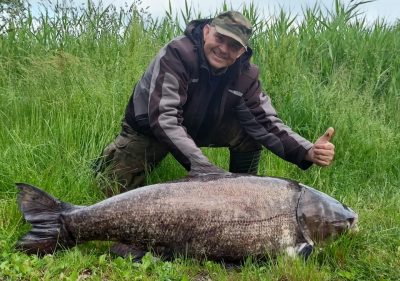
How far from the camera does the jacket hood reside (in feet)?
13.5

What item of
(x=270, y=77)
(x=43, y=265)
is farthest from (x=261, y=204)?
(x=270, y=77)

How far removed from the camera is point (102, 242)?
134 inches

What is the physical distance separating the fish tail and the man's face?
1.42 metres

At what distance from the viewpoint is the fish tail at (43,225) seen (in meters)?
3.21

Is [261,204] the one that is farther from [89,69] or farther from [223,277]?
[89,69]

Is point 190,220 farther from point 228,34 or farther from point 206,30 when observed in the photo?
point 206,30

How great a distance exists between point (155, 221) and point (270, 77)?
2847mm

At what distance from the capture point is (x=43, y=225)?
322 centimetres

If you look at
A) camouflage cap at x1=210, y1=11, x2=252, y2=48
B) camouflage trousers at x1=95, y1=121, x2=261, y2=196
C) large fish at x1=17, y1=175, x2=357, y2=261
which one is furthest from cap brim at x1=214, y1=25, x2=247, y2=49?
large fish at x1=17, y1=175, x2=357, y2=261

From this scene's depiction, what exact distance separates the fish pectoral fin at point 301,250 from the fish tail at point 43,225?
1.17m

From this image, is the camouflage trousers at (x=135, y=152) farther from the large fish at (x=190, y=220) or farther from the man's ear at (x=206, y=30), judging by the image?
the large fish at (x=190, y=220)

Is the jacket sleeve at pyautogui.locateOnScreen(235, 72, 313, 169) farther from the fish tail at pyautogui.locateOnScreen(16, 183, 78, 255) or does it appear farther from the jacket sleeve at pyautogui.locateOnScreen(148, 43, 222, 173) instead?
the fish tail at pyautogui.locateOnScreen(16, 183, 78, 255)

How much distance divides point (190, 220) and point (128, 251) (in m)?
0.39

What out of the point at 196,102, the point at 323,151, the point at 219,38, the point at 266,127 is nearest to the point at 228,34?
the point at 219,38
